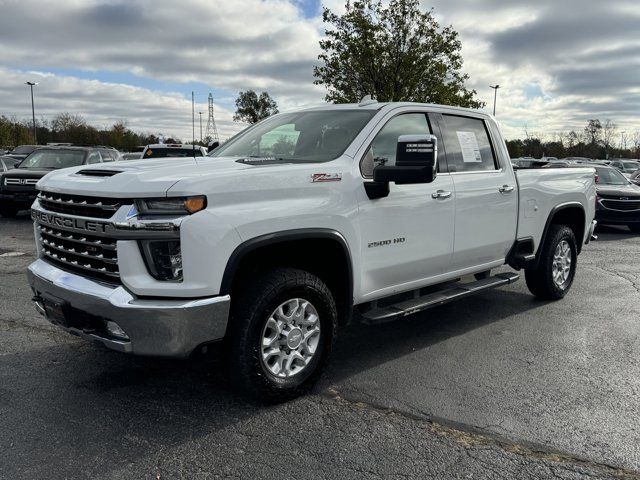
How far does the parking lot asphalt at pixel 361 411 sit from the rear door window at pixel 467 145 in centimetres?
154

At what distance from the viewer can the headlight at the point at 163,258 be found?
10.2ft

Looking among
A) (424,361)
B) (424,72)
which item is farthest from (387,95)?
(424,361)

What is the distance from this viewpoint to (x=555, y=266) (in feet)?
20.8

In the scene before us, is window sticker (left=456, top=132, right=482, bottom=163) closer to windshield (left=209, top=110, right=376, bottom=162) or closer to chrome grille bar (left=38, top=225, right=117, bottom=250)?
windshield (left=209, top=110, right=376, bottom=162)

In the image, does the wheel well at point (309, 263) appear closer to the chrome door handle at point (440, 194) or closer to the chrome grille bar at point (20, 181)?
the chrome door handle at point (440, 194)

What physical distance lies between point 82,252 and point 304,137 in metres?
1.86

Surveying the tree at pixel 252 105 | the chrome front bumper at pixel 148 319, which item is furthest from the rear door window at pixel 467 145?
the tree at pixel 252 105

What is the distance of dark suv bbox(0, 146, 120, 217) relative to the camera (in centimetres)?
1314

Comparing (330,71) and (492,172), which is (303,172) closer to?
(492,172)

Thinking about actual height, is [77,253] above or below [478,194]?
below

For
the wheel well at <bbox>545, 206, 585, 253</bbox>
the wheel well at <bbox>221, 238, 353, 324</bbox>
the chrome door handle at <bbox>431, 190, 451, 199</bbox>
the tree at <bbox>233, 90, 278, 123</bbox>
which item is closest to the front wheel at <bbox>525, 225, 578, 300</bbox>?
the wheel well at <bbox>545, 206, 585, 253</bbox>

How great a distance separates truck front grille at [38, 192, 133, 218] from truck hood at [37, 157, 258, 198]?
4cm

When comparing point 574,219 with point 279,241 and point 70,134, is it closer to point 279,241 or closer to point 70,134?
point 279,241

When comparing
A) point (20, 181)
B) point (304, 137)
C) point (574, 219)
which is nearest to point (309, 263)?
point (304, 137)
